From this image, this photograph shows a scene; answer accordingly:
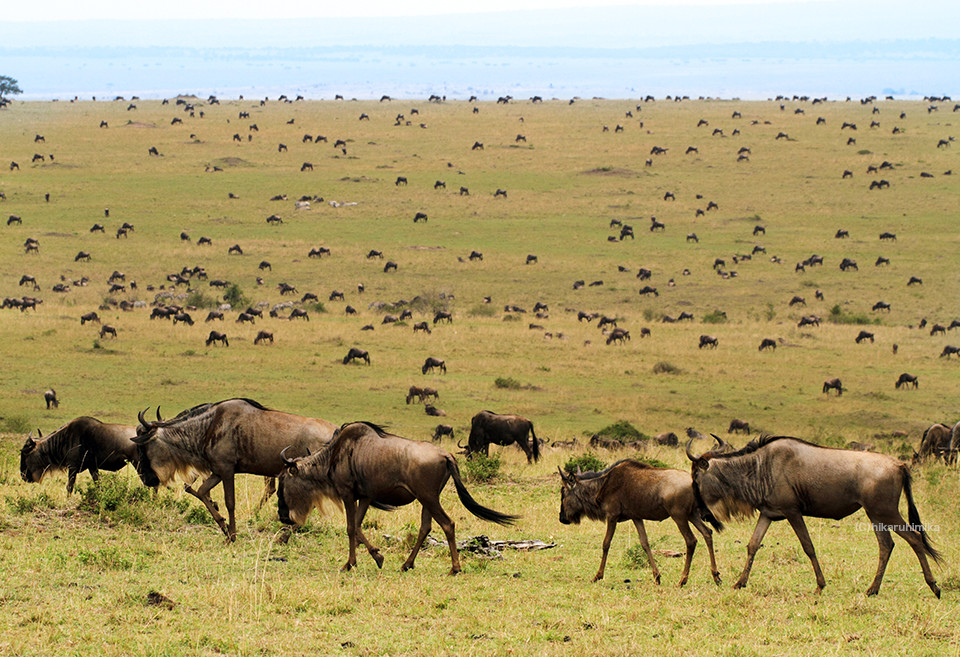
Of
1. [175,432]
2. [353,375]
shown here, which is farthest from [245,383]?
[175,432]

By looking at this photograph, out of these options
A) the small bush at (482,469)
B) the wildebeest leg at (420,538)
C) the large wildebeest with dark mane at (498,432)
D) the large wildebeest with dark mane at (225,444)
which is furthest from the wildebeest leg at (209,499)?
the large wildebeest with dark mane at (498,432)

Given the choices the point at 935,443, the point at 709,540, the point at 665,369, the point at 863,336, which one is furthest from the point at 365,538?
the point at 863,336

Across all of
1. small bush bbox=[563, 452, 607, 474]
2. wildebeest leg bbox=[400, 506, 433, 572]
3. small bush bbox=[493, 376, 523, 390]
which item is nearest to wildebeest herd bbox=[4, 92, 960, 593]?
wildebeest leg bbox=[400, 506, 433, 572]

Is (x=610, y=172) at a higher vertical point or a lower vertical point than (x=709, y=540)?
higher

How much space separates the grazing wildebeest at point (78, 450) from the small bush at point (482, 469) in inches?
201

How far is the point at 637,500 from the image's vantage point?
33.3 feet

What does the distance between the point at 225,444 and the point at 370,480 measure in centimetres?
211

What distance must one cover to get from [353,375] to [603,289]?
1952 centimetres

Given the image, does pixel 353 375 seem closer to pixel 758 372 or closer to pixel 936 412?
pixel 758 372

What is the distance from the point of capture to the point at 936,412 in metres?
28.4

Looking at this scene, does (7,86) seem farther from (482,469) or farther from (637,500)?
(637,500)

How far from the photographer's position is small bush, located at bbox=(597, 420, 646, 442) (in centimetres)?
2380

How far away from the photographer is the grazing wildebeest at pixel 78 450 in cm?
1330

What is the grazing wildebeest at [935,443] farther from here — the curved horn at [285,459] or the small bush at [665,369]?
the small bush at [665,369]
